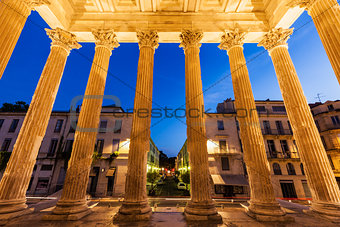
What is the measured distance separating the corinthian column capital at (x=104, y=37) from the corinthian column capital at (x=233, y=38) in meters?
7.51

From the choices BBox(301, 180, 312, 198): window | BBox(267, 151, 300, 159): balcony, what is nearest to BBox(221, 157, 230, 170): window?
BBox(267, 151, 300, 159): balcony

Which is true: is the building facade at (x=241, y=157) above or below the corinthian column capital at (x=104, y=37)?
below

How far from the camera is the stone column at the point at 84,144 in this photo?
6738 mm

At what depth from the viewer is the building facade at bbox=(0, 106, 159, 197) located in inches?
884

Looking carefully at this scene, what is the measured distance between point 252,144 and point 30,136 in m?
11.2

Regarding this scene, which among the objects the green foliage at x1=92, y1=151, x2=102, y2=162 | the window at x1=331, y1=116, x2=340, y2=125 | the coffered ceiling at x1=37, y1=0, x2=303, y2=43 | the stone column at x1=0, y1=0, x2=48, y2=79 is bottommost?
the green foliage at x1=92, y1=151, x2=102, y2=162

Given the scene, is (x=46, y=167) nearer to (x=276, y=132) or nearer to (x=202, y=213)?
(x=202, y=213)

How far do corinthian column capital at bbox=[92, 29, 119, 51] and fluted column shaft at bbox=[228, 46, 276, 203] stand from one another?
25.8ft

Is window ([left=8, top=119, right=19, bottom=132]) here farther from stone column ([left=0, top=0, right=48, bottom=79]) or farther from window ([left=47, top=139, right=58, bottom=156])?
stone column ([left=0, top=0, right=48, bottom=79])

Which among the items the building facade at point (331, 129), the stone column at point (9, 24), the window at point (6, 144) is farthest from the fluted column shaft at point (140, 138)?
the building facade at point (331, 129)

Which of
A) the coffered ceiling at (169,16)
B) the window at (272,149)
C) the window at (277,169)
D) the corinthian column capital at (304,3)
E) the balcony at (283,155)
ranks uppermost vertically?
the coffered ceiling at (169,16)

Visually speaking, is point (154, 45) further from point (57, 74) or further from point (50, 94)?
point (50, 94)

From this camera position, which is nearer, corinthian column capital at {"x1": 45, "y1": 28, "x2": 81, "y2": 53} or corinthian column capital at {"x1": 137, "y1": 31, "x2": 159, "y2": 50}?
corinthian column capital at {"x1": 45, "y1": 28, "x2": 81, "y2": 53}

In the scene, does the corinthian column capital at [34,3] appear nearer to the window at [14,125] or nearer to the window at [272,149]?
the window at [14,125]
